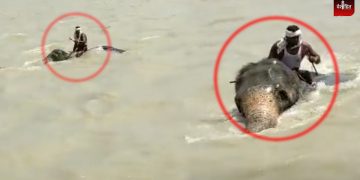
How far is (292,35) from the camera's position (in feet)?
34.3

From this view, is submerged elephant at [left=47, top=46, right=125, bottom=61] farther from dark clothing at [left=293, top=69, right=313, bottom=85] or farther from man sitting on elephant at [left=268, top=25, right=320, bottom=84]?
dark clothing at [left=293, top=69, right=313, bottom=85]

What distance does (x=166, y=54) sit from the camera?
14781 mm

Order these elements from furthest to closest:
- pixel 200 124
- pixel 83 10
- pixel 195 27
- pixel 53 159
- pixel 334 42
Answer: pixel 83 10 < pixel 195 27 < pixel 334 42 < pixel 200 124 < pixel 53 159

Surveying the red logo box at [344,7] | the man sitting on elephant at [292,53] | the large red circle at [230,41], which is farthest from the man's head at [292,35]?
the red logo box at [344,7]

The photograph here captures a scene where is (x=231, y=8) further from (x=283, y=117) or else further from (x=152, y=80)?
(x=283, y=117)

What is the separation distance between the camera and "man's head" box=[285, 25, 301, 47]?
10.4 metres

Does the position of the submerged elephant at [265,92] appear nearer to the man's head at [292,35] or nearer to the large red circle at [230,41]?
the large red circle at [230,41]

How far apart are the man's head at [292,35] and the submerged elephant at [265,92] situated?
496 mm

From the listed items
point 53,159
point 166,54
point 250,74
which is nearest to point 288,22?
point 166,54

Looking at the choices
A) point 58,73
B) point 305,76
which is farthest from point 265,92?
point 58,73

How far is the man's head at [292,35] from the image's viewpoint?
10445 mm

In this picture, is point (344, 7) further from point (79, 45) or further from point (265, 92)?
point (265, 92)

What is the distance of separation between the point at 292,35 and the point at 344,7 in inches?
383

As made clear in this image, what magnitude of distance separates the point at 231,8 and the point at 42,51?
6.92m
